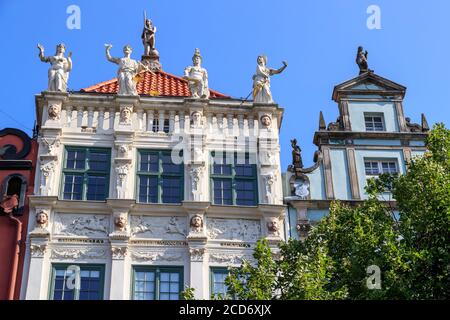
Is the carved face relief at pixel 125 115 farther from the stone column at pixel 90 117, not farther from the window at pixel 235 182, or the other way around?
the window at pixel 235 182

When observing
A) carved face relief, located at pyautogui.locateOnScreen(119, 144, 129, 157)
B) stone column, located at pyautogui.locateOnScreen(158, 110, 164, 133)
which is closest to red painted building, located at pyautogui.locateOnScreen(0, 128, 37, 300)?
carved face relief, located at pyautogui.locateOnScreen(119, 144, 129, 157)

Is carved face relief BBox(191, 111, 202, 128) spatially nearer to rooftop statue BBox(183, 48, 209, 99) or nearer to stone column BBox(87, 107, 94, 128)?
rooftop statue BBox(183, 48, 209, 99)

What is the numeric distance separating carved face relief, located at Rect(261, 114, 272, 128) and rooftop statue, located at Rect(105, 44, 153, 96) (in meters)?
4.24

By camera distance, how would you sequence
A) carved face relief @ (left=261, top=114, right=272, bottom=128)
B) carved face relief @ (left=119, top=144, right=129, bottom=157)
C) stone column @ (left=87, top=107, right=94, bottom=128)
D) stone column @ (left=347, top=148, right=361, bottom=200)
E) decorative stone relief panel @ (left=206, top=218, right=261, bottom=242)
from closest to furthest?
1. decorative stone relief panel @ (left=206, top=218, right=261, bottom=242)
2. carved face relief @ (left=119, top=144, right=129, bottom=157)
3. stone column @ (left=347, top=148, right=361, bottom=200)
4. stone column @ (left=87, top=107, right=94, bottom=128)
5. carved face relief @ (left=261, top=114, right=272, bottom=128)

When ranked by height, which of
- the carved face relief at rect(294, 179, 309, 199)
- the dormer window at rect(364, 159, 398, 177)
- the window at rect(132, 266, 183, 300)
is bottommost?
the window at rect(132, 266, 183, 300)

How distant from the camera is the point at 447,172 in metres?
18.8

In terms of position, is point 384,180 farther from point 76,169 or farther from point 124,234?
point 76,169

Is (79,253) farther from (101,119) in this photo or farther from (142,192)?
(101,119)

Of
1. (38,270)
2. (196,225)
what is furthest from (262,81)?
(38,270)

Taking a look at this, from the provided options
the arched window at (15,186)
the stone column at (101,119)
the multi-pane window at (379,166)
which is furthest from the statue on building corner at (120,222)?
the multi-pane window at (379,166)

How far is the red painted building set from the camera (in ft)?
69.7

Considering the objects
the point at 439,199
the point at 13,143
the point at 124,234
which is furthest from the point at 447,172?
the point at 13,143
